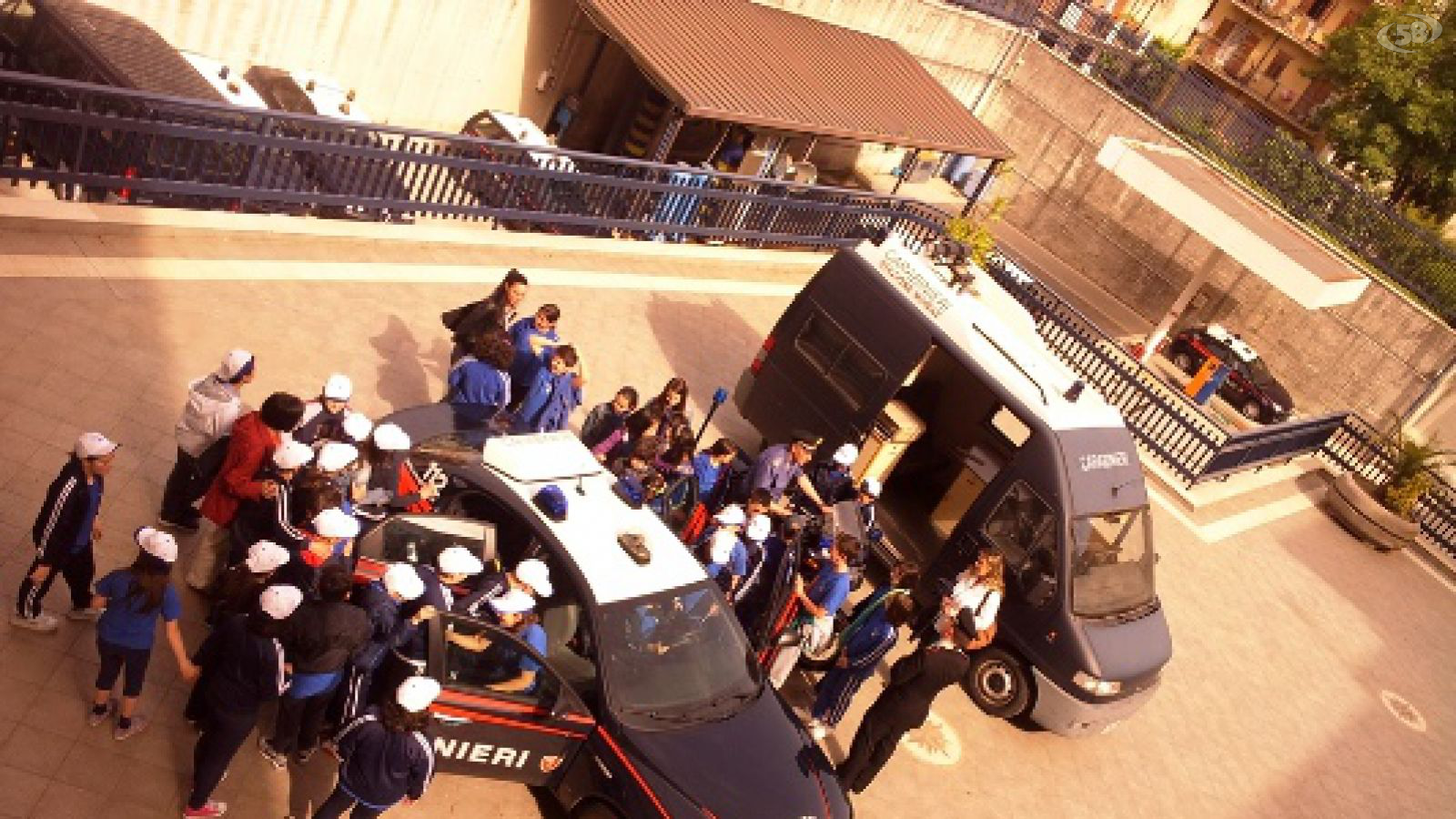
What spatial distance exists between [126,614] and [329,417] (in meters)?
2.18

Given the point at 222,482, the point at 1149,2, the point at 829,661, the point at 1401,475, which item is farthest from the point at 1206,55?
the point at 222,482

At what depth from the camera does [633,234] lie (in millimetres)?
16547

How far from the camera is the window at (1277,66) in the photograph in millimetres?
50312

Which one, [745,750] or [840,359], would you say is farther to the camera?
[840,359]

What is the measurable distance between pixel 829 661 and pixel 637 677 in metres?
2.93

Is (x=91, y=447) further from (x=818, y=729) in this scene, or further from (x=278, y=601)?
(x=818, y=729)

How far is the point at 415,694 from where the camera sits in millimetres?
5816

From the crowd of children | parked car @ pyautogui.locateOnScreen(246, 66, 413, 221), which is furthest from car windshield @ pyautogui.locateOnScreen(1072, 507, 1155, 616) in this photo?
parked car @ pyautogui.locateOnScreen(246, 66, 413, 221)

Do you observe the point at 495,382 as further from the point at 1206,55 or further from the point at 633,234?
the point at 1206,55

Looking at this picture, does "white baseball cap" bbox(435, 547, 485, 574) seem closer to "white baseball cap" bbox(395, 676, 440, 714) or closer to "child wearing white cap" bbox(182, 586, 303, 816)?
"child wearing white cap" bbox(182, 586, 303, 816)

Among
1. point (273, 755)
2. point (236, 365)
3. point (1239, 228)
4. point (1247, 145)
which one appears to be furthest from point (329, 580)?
point (1247, 145)

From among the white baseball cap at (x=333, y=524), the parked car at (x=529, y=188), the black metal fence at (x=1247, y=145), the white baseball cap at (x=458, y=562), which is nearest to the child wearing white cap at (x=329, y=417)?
the white baseball cap at (x=333, y=524)

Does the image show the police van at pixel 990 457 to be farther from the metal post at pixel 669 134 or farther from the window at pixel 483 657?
the metal post at pixel 669 134

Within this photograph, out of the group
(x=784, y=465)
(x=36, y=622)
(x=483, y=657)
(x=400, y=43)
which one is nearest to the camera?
(x=483, y=657)
